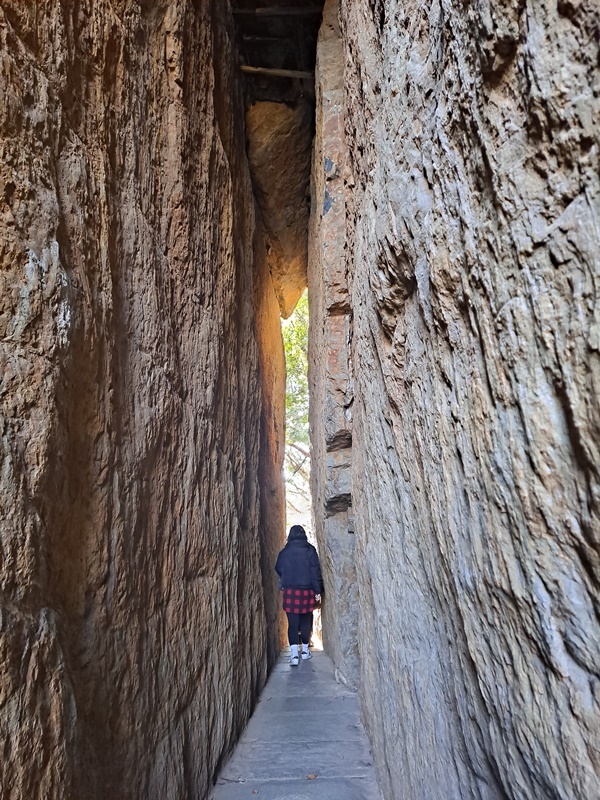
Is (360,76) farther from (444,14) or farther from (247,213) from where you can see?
(247,213)

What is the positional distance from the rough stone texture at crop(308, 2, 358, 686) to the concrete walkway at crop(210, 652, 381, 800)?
50 cm

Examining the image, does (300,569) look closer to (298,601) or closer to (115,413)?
(298,601)

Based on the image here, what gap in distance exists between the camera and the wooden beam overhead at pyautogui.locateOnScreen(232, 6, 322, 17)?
18.8ft

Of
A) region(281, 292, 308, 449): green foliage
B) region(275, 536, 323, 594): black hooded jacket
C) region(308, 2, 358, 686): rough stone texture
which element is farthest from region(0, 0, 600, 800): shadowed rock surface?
region(281, 292, 308, 449): green foliage

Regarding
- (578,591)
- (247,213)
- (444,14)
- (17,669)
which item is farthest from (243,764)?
(247,213)

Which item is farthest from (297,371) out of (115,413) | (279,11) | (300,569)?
(115,413)

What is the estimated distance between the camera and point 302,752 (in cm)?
385

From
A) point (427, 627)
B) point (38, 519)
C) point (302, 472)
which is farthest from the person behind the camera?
point (302, 472)

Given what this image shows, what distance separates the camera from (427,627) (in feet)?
7.24

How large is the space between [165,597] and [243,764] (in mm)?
1620

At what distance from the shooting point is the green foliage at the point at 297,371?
15500 mm

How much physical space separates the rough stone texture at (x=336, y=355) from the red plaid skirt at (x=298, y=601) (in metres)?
0.49

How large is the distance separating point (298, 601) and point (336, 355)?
2802 mm

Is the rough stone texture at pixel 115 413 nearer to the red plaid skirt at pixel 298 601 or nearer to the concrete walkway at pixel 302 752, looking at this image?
the concrete walkway at pixel 302 752
